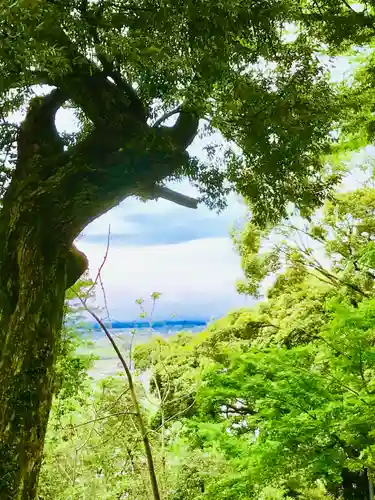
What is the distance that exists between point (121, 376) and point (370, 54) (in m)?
4.07

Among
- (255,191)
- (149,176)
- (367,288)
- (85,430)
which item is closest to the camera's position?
(149,176)

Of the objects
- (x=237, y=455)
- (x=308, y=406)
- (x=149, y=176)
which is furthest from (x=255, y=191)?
(x=237, y=455)

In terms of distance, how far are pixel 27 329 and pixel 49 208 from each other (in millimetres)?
611

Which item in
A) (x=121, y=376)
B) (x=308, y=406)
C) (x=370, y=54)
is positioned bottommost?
(x=308, y=406)

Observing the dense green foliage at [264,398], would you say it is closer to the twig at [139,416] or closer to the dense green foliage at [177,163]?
the dense green foliage at [177,163]

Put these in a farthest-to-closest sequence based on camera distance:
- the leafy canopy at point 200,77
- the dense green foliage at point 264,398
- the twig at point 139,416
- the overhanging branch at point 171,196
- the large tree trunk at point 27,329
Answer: the twig at point 139,416
the overhanging branch at point 171,196
the dense green foliage at point 264,398
the large tree trunk at point 27,329
the leafy canopy at point 200,77

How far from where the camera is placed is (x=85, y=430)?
4.59 meters

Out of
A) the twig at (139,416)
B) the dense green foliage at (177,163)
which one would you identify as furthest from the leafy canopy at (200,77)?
the twig at (139,416)

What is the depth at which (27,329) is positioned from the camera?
2.14 meters

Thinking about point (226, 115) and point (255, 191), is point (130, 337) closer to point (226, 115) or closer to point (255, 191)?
point (255, 191)

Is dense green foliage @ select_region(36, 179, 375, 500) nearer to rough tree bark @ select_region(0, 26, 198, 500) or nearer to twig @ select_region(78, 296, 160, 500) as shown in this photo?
twig @ select_region(78, 296, 160, 500)

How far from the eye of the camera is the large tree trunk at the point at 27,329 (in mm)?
1967

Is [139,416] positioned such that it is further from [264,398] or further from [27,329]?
[27,329]

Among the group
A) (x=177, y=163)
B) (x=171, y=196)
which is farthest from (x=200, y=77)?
(x=171, y=196)
